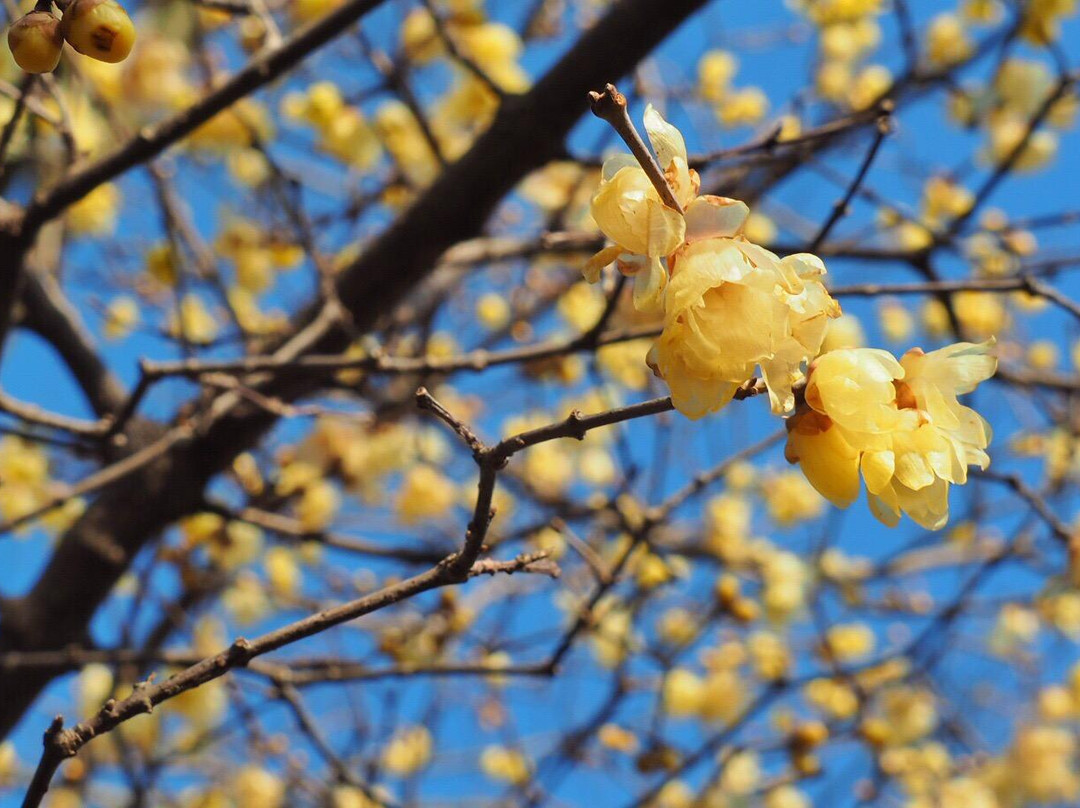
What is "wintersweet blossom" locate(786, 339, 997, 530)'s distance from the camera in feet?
2.45

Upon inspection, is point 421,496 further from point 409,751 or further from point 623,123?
point 623,123

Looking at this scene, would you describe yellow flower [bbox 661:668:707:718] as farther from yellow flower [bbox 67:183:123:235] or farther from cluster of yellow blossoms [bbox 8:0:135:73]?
cluster of yellow blossoms [bbox 8:0:135:73]

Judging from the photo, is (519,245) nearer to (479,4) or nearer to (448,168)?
(448,168)

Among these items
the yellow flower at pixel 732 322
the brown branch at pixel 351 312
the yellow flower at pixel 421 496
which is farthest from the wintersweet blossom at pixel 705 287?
the yellow flower at pixel 421 496

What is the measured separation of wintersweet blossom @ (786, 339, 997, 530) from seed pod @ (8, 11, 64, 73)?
2.11ft

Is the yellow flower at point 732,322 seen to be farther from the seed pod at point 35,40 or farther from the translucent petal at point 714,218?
the seed pod at point 35,40

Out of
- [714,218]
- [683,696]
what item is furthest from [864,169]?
[683,696]

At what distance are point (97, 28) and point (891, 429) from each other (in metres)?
0.68

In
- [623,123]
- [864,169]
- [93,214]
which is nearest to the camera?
[623,123]

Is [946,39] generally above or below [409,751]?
above

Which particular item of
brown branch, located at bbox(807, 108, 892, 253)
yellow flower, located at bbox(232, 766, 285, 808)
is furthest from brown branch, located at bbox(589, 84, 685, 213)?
yellow flower, located at bbox(232, 766, 285, 808)

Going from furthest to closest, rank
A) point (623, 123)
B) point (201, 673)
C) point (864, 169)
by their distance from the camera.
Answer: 1. point (864, 169)
2. point (201, 673)
3. point (623, 123)

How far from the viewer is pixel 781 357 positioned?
2.45 ft

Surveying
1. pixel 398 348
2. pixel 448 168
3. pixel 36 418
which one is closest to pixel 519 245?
pixel 398 348
